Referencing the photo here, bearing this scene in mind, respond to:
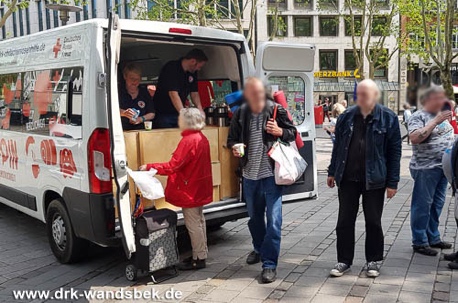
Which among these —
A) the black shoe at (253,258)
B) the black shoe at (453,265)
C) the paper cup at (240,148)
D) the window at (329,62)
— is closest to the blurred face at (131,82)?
the paper cup at (240,148)

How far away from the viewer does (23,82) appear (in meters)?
5.51

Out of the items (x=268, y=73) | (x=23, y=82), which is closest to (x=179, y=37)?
(x=268, y=73)

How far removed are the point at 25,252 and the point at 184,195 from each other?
2372mm

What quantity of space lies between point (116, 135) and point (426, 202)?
122 inches

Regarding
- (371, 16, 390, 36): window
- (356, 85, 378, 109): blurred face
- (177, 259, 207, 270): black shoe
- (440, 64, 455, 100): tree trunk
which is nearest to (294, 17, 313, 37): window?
(371, 16, 390, 36): window

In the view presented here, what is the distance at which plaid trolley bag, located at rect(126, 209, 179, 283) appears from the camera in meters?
4.29

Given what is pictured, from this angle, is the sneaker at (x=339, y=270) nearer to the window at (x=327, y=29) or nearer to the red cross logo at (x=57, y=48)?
the red cross logo at (x=57, y=48)

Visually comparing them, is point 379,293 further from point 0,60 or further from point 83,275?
point 0,60

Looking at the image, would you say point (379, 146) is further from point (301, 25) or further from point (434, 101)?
point (301, 25)

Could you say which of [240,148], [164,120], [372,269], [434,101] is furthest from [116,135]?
[372,269]

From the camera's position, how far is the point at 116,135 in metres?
3.95

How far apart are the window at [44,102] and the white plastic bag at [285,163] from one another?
1.76 m

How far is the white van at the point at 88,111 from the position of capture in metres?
4.11

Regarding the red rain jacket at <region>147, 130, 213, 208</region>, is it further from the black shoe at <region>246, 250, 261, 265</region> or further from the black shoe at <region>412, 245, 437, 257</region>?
the black shoe at <region>412, 245, 437, 257</region>
